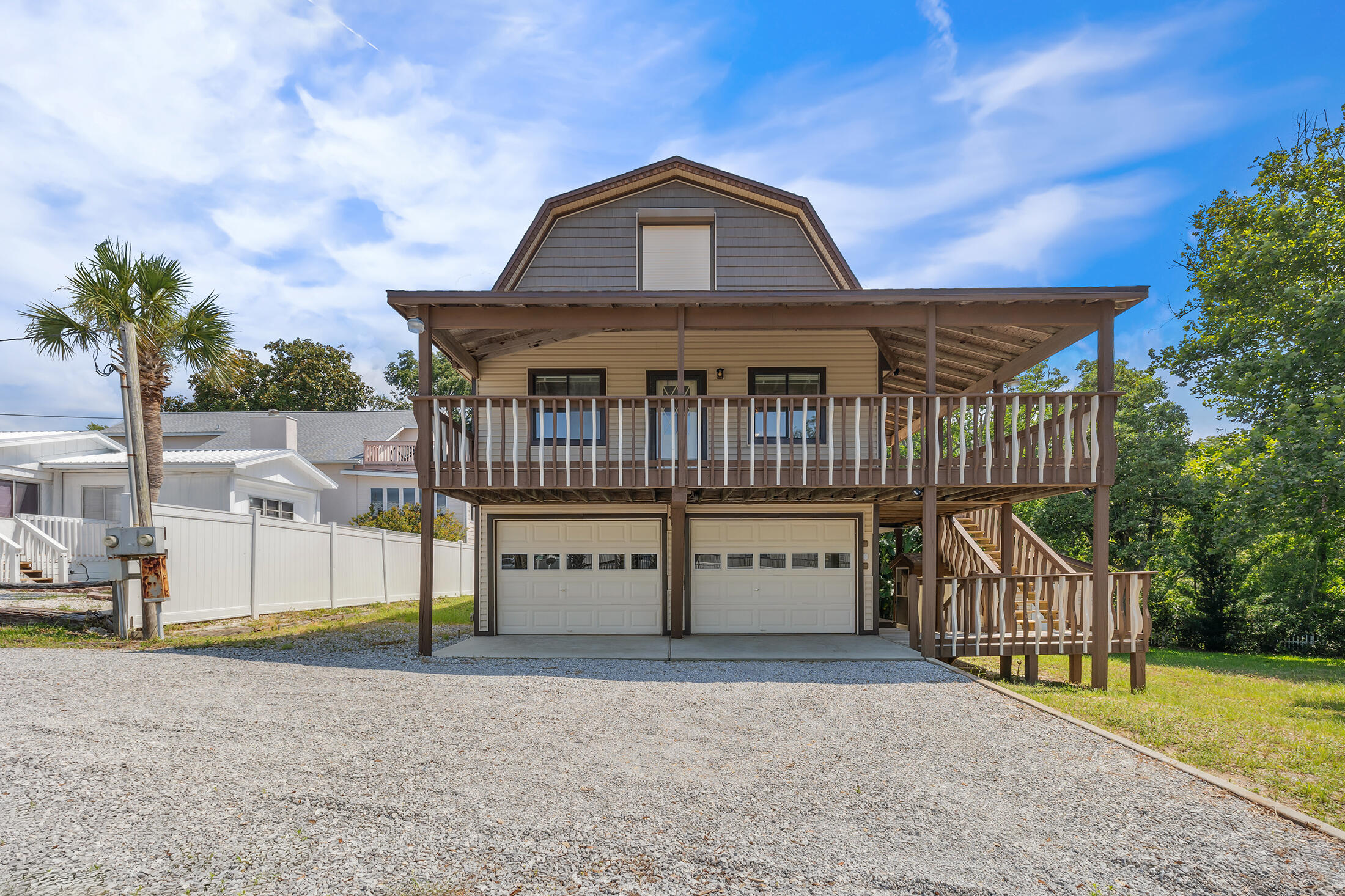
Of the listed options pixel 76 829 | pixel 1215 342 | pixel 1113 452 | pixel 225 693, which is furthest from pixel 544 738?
pixel 1215 342

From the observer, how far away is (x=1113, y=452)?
31.5 ft

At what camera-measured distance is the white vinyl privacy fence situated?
1144 centimetres

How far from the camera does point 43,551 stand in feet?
50.0

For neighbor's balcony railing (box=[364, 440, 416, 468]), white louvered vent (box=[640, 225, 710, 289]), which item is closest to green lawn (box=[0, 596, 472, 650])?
white louvered vent (box=[640, 225, 710, 289])

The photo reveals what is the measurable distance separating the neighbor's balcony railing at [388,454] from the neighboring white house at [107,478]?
4017mm

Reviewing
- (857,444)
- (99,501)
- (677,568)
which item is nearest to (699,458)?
(857,444)

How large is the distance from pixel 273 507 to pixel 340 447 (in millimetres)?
6104

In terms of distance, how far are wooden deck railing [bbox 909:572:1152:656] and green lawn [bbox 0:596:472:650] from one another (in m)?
7.66

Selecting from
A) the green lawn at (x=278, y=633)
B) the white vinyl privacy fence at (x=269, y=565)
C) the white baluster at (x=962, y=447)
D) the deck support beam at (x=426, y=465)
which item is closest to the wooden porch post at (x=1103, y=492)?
the white baluster at (x=962, y=447)

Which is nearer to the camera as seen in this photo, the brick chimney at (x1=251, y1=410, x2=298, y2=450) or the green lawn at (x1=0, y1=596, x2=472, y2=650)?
the green lawn at (x1=0, y1=596, x2=472, y2=650)

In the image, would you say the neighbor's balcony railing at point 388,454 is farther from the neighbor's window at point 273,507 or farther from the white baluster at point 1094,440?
the white baluster at point 1094,440

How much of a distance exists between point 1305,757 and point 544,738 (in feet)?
19.5

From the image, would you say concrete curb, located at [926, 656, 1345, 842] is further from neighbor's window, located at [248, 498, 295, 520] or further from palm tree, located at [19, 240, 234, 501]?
neighbor's window, located at [248, 498, 295, 520]

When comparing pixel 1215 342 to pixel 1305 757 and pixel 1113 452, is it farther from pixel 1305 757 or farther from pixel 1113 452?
pixel 1305 757
